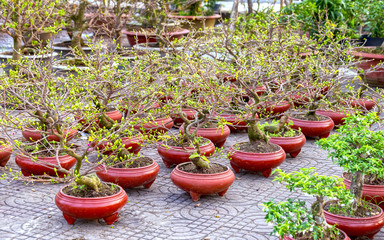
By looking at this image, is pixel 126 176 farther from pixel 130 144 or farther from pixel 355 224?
pixel 355 224

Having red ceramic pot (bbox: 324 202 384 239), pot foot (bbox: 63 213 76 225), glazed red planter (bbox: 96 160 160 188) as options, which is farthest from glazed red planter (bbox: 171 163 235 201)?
red ceramic pot (bbox: 324 202 384 239)

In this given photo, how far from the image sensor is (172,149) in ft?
28.1

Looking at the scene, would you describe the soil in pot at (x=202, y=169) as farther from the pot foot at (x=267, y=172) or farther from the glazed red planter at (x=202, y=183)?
the pot foot at (x=267, y=172)

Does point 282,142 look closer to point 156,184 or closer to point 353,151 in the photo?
point 156,184

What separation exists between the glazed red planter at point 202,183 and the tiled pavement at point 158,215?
0.18 m

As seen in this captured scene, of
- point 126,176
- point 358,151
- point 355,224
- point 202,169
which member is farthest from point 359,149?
point 126,176

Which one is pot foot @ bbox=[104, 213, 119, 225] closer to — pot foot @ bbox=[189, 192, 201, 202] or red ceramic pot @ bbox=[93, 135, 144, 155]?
pot foot @ bbox=[189, 192, 201, 202]

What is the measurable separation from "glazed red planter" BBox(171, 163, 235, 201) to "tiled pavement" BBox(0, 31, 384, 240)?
0.59 feet

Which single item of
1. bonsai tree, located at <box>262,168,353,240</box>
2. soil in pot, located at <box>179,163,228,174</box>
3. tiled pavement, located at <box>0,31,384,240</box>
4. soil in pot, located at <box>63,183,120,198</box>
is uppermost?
bonsai tree, located at <box>262,168,353,240</box>

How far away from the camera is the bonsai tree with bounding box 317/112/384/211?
235 inches

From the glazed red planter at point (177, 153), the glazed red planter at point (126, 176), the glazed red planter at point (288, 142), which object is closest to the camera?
the glazed red planter at point (126, 176)

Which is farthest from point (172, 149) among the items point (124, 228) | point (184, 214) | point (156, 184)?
point (124, 228)

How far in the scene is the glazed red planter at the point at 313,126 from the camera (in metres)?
10.5

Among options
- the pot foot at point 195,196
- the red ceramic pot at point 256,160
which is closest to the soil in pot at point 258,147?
the red ceramic pot at point 256,160
